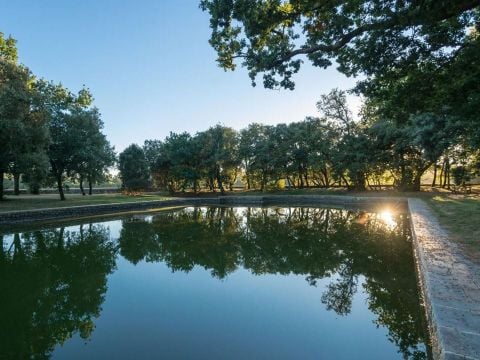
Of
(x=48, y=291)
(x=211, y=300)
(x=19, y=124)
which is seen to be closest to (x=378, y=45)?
(x=211, y=300)

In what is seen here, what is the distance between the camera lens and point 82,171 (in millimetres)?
25344

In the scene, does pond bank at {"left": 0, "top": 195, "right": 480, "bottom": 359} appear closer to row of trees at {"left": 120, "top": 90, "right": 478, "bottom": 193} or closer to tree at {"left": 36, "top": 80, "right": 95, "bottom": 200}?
row of trees at {"left": 120, "top": 90, "right": 478, "bottom": 193}

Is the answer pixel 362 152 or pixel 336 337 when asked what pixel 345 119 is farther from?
pixel 336 337

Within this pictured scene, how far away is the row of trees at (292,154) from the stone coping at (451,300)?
24837 millimetres

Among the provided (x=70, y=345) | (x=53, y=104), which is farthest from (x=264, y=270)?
(x=53, y=104)

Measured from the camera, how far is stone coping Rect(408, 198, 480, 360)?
2.84 metres

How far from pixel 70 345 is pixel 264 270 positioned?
4.72m

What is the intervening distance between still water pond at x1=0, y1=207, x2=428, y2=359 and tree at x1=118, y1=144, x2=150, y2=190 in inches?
1059

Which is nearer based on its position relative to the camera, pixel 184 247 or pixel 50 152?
pixel 184 247

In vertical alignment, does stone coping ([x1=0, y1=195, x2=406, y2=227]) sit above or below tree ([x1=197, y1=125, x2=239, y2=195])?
below

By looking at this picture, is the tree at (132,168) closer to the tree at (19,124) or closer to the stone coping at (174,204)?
the stone coping at (174,204)

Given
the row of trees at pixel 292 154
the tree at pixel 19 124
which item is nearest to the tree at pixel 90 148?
the tree at pixel 19 124

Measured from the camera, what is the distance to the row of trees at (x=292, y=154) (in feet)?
101

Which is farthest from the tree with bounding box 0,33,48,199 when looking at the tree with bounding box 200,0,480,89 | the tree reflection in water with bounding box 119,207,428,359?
the tree with bounding box 200,0,480,89
